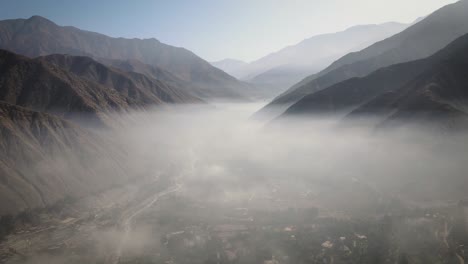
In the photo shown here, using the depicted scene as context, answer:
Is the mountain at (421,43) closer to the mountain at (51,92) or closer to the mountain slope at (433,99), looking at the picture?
the mountain slope at (433,99)

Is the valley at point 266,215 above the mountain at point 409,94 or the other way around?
the other way around

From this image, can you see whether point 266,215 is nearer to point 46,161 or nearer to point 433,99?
point 46,161

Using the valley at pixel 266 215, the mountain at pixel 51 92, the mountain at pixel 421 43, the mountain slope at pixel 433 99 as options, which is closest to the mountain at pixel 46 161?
the valley at pixel 266 215

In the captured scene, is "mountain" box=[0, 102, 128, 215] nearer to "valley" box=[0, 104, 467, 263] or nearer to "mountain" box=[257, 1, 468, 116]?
"valley" box=[0, 104, 467, 263]

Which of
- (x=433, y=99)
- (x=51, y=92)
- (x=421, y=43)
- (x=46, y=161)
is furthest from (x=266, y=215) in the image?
(x=421, y=43)

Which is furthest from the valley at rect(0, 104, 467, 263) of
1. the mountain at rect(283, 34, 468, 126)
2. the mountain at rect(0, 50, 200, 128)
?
the mountain at rect(0, 50, 200, 128)

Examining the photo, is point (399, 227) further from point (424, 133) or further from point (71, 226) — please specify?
point (71, 226)
